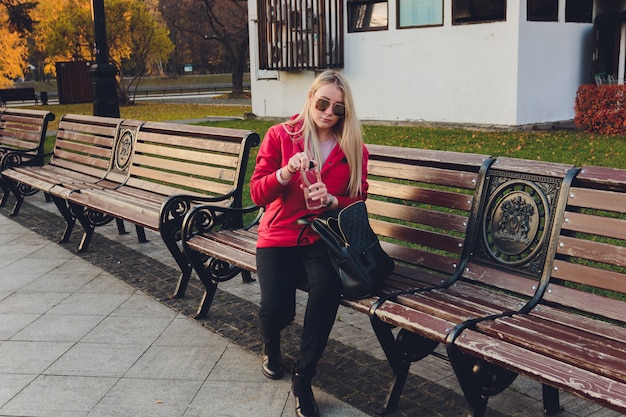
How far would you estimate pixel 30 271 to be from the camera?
648cm

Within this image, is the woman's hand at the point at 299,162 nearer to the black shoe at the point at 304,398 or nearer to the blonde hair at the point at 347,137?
the blonde hair at the point at 347,137

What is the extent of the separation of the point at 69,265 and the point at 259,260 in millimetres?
3106

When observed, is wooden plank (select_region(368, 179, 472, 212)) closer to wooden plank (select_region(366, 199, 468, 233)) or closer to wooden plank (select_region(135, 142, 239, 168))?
wooden plank (select_region(366, 199, 468, 233))

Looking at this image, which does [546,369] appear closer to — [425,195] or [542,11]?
[425,195]

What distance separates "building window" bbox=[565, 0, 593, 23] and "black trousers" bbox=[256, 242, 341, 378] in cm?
1512

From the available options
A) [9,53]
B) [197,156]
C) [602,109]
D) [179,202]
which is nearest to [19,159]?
[197,156]

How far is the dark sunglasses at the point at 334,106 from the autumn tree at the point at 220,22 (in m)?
35.5

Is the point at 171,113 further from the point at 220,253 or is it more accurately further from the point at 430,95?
the point at 220,253

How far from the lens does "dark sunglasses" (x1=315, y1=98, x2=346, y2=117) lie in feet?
13.1

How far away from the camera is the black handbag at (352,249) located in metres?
3.75

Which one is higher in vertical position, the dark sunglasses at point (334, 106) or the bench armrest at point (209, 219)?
the dark sunglasses at point (334, 106)

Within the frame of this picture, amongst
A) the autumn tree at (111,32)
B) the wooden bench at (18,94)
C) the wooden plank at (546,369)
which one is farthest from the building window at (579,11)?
the wooden bench at (18,94)

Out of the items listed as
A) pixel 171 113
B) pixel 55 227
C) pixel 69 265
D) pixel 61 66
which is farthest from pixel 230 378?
pixel 171 113

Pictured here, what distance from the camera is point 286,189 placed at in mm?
4074
